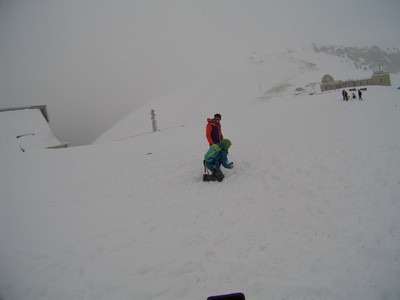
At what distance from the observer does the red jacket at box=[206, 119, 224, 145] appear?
370 inches

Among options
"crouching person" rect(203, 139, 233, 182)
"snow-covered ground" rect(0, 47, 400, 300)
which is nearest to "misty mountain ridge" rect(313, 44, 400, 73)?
"snow-covered ground" rect(0, 47, 400, 300)

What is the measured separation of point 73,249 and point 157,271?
255cm

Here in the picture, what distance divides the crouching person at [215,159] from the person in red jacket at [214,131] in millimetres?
445

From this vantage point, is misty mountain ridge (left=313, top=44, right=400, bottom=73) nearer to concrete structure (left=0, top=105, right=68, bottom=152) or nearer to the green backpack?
concrete structure (left=0, top=105, right=68, bottom=152)

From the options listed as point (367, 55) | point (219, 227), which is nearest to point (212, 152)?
point (219, 227)

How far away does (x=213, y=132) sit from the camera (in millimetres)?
9570

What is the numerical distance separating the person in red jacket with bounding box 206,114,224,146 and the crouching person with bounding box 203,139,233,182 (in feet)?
1.46

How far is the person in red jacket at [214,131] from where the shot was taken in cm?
940

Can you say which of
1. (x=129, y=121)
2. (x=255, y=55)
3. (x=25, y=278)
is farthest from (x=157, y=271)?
(x=255, y=55)

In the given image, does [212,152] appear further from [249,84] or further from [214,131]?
[249,84]

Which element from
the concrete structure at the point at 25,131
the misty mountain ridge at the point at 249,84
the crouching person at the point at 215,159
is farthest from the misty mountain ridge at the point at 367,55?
the crouching person at the point at 215,159

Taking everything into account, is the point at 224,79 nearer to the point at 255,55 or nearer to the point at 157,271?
the point at 255,55

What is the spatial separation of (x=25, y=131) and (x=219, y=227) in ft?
111

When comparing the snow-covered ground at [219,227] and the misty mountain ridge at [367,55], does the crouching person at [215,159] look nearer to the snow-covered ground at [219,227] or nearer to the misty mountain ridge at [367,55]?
the snow-covered ground at [219,227]
